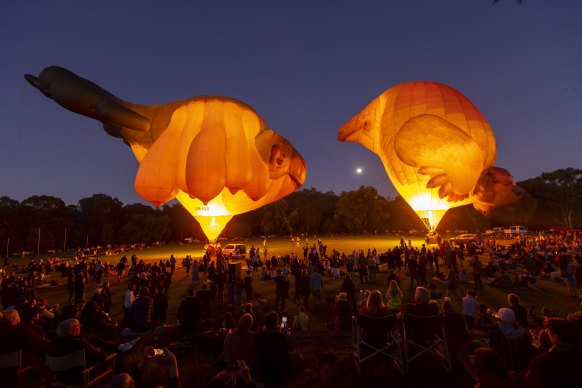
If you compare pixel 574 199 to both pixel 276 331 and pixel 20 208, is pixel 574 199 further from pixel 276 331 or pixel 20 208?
pixel 20 208

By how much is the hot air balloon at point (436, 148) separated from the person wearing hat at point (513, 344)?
757 centimetres

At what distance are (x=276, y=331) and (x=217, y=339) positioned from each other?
2.11 metres

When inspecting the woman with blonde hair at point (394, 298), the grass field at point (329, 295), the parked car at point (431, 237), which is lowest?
the grass field at point (329, 295)

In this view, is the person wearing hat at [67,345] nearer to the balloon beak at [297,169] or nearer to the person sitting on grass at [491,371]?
the person sitting on grass at [491,371]

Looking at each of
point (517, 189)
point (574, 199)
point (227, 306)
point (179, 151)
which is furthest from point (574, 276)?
point (574, 199)

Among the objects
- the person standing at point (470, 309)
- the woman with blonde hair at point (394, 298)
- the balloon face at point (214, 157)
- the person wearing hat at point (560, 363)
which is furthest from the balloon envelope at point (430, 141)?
the person wearing hat at point (560, 363)

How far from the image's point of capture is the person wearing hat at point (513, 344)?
3271mm

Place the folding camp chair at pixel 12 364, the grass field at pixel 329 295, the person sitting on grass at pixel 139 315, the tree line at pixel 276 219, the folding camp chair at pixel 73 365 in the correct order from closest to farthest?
the folding camp chair at pixel 73 365 < the folding camp chair at pixel 12 364 < the person sitting on grass at pixel 139 315 < the grass field at pixel 329 295 < the tree line at pixel 276 219

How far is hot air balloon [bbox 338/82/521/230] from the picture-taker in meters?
10.2

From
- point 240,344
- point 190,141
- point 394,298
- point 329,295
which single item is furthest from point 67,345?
point 190,141

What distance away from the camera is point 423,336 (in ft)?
12.3

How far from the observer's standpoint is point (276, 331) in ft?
10.4

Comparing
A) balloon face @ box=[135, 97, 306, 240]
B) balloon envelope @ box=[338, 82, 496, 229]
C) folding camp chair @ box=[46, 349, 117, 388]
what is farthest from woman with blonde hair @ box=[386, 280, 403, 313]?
balloon face @ box=[135, 97, 306, 240]

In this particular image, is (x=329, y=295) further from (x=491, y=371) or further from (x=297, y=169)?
(x=491, y=371)
